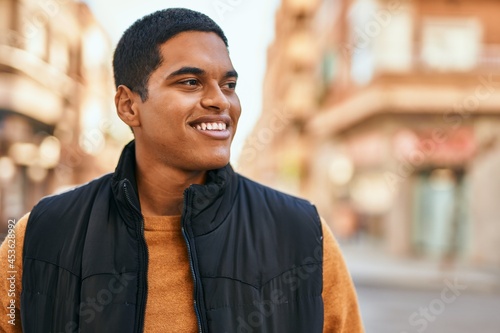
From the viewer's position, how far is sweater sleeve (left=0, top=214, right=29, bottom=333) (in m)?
2.06

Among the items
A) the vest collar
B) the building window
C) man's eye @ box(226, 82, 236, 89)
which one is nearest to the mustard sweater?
the vest collar

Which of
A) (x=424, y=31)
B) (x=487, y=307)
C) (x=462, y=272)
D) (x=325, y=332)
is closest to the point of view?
(x=325, y=332)

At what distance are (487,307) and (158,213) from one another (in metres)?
10.7

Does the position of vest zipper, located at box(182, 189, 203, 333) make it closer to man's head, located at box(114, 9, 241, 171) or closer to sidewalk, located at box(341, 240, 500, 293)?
man's head, located at box(114, 9, 241, 171)

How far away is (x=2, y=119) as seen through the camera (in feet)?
64.0

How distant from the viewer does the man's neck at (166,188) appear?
2.14 m

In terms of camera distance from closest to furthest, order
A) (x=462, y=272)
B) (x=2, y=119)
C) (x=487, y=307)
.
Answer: (x=487, y=307), (x=462, y=272), (x=2, y=119)

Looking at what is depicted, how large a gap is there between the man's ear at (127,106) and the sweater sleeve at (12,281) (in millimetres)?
487

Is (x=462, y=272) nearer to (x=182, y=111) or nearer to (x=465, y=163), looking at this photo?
(x=465, y=163)

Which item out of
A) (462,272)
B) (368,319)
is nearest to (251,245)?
(368,319)

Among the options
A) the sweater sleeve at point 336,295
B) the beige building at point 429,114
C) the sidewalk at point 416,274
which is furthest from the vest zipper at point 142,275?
the beige building at point 429,114

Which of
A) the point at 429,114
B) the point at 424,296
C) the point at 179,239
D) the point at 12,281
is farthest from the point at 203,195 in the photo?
the point at 429,114

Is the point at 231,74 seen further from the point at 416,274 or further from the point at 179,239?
the point at 416,274

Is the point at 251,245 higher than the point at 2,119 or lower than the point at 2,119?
lower
